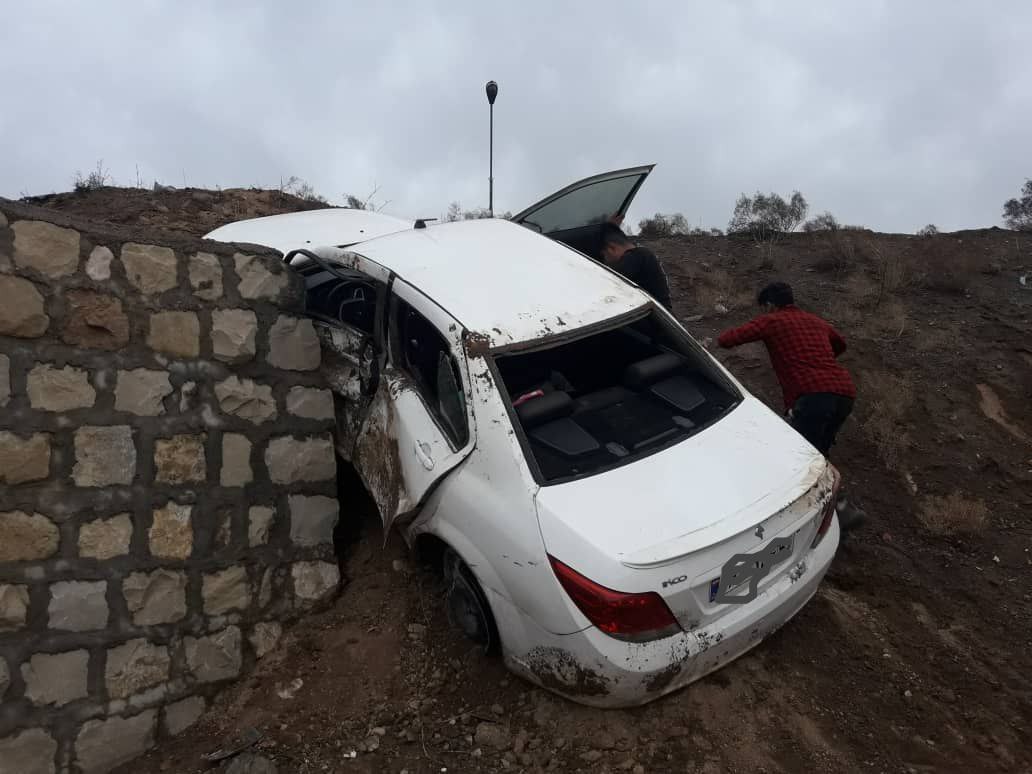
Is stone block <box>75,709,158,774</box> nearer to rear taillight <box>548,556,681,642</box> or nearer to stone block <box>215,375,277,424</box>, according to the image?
stone block <box>215,375,277,424</box>

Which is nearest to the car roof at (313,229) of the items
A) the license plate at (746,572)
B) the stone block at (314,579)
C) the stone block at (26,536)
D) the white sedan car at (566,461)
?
the white sedan car at (566,461)

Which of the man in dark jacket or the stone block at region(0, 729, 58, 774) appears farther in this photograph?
the man in dark jacket

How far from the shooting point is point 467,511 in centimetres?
306

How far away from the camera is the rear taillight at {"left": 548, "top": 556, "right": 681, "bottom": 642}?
256cm

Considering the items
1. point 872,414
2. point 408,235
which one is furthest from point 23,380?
point 872,414

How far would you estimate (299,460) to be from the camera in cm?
388

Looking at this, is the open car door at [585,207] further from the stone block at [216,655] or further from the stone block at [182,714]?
the stone block at [182,714]

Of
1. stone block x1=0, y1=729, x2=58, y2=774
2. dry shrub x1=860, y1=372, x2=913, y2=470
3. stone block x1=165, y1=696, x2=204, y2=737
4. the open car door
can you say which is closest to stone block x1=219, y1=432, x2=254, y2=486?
stone block x1=165, y1=696, x2=204, y2=737

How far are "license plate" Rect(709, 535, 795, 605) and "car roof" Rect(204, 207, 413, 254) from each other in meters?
3.28

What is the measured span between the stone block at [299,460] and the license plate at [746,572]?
7.21ft

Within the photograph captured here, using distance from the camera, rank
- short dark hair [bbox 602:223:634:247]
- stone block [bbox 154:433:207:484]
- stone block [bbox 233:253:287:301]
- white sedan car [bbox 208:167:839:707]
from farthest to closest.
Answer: short dark hair [bbox 602:223:634:247]
stone block [bbox 233:253:287:301]
stone block [bbox 154:433:207:484]
white sedan car [bbox 208:167:839:707]

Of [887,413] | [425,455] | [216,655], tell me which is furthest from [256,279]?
→ [887,413]

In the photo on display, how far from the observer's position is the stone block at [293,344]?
385 cm

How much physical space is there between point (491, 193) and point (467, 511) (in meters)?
2.93
